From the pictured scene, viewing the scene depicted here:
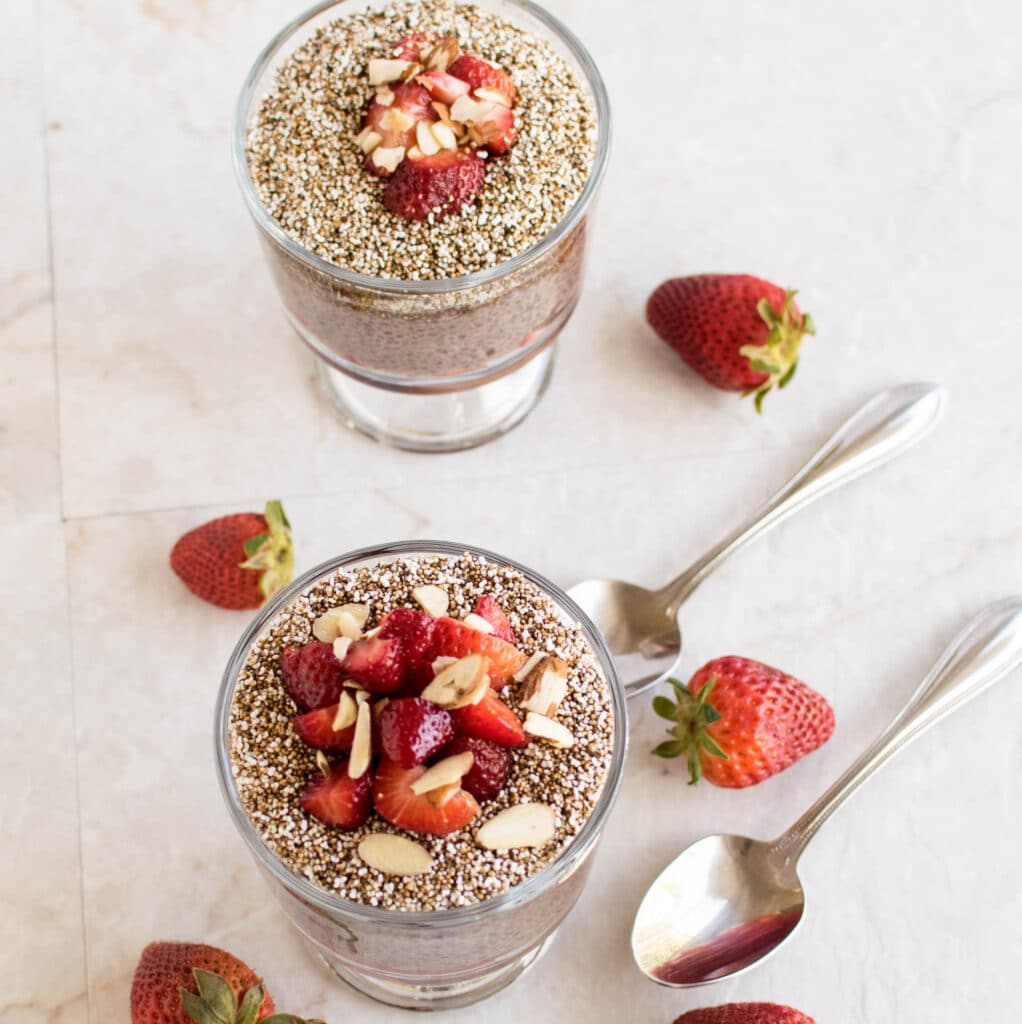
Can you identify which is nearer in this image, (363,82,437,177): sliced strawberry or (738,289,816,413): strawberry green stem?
(363,82,437,177): sliced strawberry

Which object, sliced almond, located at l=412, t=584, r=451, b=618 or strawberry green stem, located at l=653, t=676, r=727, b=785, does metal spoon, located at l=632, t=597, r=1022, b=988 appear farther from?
sliced almond, located at l=412, t=584, r=451, b=618

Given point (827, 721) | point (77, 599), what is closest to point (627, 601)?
point (827, 721)

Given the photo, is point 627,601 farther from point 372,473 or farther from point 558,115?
point 558,115

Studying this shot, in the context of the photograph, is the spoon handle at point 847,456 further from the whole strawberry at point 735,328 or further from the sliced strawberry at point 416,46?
the sliced strawberry at point 416,46

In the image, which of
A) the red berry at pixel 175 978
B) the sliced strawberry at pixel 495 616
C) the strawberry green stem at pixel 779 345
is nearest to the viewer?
the sliced strawberry at pixel 495 616

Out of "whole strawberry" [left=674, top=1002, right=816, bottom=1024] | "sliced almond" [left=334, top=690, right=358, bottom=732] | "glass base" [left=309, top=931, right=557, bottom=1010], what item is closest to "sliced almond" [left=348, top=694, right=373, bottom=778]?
"sliced almond" [left=334, top=690, right=358, bottom=732]

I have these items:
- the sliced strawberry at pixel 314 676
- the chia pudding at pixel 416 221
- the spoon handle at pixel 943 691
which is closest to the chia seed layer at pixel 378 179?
the chia pudding at pixel 416 221
